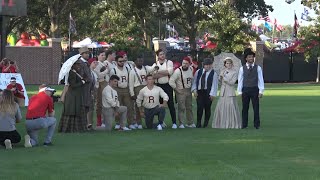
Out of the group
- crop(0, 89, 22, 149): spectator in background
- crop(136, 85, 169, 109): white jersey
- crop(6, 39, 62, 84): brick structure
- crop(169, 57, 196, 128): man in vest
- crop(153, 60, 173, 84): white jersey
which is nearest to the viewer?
crop(0, 89, 22, 149): spectator in background

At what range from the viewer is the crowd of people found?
50.1 feet

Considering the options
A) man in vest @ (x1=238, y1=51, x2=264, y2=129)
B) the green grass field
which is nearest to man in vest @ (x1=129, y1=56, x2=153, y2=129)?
the green grass field

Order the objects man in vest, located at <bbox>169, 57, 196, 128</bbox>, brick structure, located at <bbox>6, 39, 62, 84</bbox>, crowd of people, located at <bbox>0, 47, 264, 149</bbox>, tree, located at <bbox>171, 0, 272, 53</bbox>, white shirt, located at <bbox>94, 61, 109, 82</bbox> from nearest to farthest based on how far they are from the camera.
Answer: crowd of people, located at <bbox>0, 47, 264, 149</bbox> → white shirt, located at <bbox>94, 61, 109, 82</bbox> → man in vest, located at <bbox>169, 57, 196, 128</bbox> → brick structure, located at <bbox>6, 39, 62, 84</bbox> → tree, located at <bbox>171, 0, 272, 53</bbox>

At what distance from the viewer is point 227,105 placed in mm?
16547

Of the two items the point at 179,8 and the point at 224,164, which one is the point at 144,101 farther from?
the point at 179,8

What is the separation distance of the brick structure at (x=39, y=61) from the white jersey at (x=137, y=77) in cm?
2532

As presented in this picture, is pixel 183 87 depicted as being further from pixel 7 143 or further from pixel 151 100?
pixel 7 143

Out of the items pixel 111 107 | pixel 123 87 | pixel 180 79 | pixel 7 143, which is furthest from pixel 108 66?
pixel 7 143

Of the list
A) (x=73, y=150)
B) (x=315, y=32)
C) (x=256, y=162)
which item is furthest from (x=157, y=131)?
(x=315, y=32)

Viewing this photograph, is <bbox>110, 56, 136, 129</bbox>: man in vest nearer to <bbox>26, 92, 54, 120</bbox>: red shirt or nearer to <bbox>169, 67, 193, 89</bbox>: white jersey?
<bbox>169, 67, 193, 89</bbox>: white jersey

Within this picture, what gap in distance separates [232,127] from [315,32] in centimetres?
3086

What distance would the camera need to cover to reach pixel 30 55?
41.1m

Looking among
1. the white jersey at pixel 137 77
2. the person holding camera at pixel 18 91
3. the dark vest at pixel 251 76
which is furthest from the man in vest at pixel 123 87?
the person holding camera at pixel 18 91

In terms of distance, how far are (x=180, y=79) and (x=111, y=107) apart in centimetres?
195
